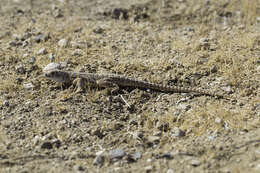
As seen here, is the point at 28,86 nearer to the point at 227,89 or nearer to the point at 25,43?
the point at 25,43

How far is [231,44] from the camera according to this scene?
847cm

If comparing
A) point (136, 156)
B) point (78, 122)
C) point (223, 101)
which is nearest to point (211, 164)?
point (136, 156)

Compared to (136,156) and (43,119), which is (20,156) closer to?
(43,119)

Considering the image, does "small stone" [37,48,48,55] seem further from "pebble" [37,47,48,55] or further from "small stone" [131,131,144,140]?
"small stone" [131,131,144,140]

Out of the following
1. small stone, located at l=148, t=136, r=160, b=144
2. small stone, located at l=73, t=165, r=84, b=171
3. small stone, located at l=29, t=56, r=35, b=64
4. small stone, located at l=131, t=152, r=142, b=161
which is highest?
small stone, located at l=29, t=56, r=35, b=64

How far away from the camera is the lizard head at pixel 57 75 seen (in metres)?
7.24

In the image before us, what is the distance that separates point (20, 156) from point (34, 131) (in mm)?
593

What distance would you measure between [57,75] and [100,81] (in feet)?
2.61

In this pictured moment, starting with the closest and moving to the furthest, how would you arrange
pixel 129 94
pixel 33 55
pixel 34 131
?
pixel 34 131 → pixel 129 94 → pixel 33 55

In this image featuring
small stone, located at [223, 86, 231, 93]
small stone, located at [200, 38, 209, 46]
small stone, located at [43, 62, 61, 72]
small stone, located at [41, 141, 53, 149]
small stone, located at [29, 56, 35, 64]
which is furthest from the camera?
small stone, located at [200, 38, 209, 46]

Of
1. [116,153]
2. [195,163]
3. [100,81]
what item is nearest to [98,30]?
[100,81]

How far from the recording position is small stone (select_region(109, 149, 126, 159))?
5438 millimetres

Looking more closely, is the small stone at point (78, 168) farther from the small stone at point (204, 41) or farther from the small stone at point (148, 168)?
the small stone at point (204, 41)

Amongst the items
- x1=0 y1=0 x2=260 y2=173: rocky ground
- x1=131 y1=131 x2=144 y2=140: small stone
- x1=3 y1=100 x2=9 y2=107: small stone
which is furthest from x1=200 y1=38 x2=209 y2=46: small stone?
x1=3 y1=100 x2=9 y2=107: small stone
